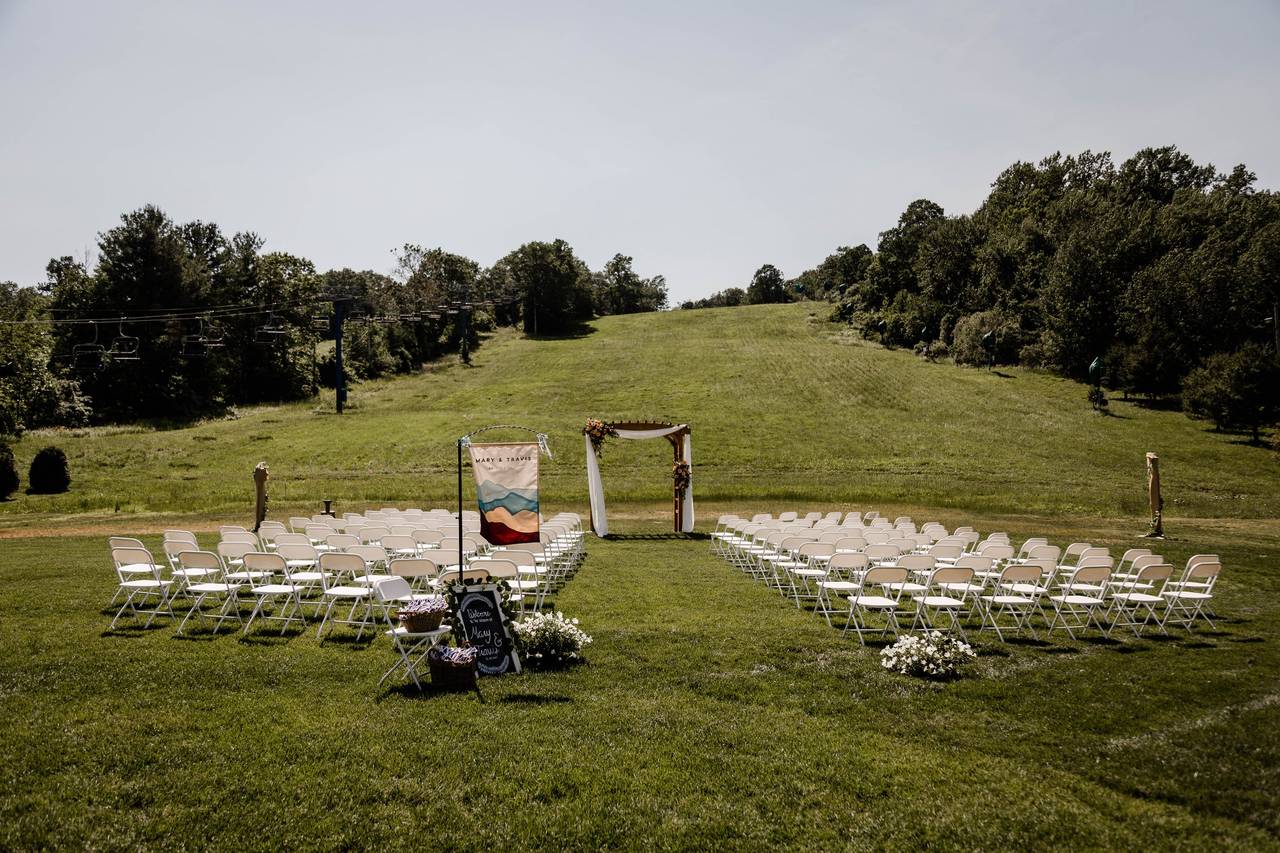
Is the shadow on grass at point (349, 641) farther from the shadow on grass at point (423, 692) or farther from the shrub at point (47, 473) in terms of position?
the shrub at point (47, 473)

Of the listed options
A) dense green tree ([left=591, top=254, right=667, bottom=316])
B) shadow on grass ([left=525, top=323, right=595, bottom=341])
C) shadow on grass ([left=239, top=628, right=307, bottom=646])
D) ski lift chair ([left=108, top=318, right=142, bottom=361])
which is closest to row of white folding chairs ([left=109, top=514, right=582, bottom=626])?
shadow on grass ([left=239, top=628, right=307, bottom=646])

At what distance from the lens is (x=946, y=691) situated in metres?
6.97

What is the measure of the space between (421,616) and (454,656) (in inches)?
22.7

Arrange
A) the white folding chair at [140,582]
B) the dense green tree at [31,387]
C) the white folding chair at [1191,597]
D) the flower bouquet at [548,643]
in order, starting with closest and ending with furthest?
1. the flower bouquet at [548,643]
2. the white folding chair at [140,582]
3. the white folding chair at [1191,597]
4. the dense green tree at [31,387]

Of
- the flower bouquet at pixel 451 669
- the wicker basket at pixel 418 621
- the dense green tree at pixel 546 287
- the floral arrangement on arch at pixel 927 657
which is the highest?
the dense green tree at pixel 546 287

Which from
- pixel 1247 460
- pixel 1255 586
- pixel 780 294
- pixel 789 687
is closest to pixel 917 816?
pixel 789 687

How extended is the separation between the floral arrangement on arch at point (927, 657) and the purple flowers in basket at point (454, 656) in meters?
4.34

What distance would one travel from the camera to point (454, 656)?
272 inches

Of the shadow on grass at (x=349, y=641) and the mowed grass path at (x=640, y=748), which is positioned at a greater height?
the mowed grass path at (x=640, y=748)

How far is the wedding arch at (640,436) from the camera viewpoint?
20391 mm

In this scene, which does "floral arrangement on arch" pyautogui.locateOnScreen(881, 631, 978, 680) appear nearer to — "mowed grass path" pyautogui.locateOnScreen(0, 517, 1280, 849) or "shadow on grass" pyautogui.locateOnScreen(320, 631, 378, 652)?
"mowed grass path" pyautogui.locateOnScreen(0, 517, 1280, 849)

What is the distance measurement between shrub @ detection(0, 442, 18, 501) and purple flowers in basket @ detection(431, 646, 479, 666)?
27178 mm

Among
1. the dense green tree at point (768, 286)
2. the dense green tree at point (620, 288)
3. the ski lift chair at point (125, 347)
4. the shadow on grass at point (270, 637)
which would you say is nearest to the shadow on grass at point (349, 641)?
the shadow on grass at point (270, 637)

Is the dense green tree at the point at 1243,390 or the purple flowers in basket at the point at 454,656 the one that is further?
the dense green tree at the point at 1243,390
